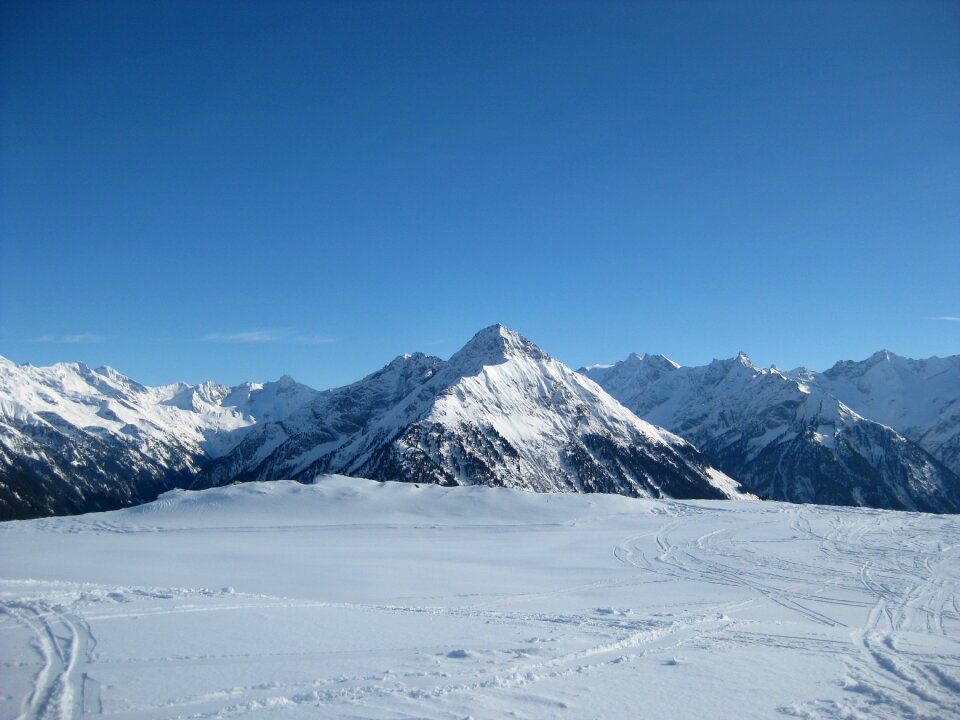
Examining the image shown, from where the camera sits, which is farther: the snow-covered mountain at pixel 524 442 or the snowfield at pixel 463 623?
the snow-covered mountain at pixel 524 442

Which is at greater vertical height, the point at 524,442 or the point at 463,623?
the point at 524,442

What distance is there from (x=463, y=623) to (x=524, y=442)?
135 metres

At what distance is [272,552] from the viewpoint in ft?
107

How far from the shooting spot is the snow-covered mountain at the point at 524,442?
131750 millimetres

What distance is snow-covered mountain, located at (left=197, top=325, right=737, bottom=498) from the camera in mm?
131750

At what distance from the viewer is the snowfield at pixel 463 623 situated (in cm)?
1130

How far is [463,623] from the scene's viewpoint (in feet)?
58.1

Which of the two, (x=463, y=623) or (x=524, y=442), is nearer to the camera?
(x=463, y=623)

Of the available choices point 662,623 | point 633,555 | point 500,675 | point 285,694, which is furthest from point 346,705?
point 633,555

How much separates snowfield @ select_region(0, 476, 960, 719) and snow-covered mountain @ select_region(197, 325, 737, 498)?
282 ft

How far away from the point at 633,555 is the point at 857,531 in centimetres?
2381

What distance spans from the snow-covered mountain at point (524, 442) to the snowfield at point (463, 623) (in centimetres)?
8596

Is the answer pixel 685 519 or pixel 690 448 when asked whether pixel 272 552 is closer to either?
pixel 685 519

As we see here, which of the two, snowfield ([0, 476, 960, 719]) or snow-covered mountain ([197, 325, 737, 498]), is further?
snow-covered mountain ([197, 325, 737, 498])
